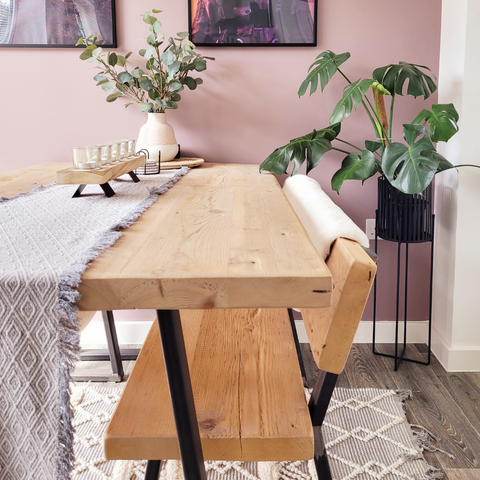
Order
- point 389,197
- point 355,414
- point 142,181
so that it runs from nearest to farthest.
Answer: point 142,181 < point 355,414 < point 389,197

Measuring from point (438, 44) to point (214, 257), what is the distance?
1870mm

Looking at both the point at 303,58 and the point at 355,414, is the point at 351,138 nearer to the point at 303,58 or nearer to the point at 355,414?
the point at 303,58

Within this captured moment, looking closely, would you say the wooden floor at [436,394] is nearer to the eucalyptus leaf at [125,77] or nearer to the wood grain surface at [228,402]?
the wood grain surface at [228,402]

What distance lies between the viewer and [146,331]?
2312 mm

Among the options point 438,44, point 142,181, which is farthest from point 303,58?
point 142,181

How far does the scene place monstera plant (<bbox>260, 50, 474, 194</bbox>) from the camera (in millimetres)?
1561

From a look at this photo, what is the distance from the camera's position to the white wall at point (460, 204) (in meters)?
1.86

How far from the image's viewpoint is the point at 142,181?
1558mm

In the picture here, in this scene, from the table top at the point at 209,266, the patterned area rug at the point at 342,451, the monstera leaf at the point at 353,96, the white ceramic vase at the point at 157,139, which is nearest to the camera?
the table top at the point at 209,266

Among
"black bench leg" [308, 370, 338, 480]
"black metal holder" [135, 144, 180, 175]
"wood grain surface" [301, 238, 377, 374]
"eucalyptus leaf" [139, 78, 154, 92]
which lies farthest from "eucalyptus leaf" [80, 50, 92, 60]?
"black bench leg" [308, 370, 338, 480]

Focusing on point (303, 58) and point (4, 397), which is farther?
point (303, 58)

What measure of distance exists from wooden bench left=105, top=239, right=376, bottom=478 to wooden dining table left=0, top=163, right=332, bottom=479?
2.7 inches

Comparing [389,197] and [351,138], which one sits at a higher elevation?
[351,138]

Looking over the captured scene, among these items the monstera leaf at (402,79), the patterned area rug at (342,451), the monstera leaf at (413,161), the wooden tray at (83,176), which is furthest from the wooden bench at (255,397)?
the monstera leaf at (402,79)
